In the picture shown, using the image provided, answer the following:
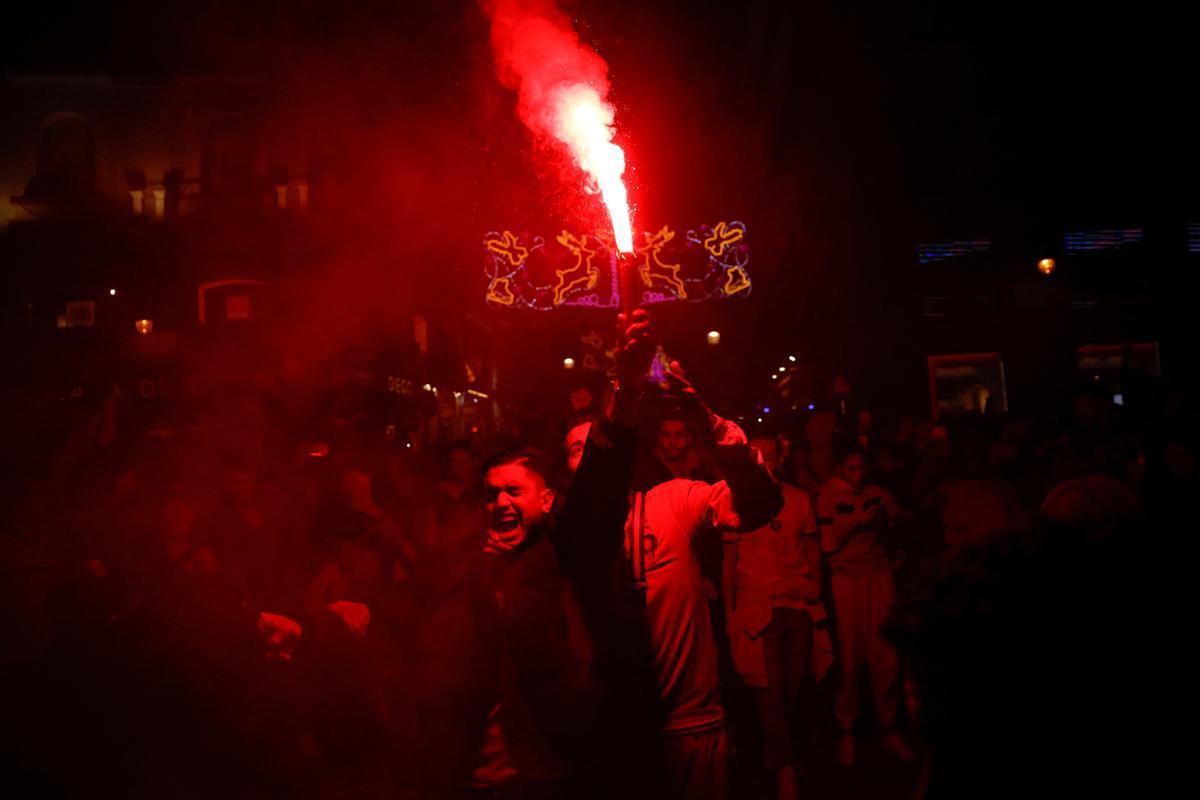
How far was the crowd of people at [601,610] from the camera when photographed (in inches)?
47.3

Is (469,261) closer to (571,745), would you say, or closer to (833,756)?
(833,756)

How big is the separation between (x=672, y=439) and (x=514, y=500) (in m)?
1.59

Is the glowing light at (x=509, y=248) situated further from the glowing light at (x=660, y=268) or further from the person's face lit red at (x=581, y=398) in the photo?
the person's face lit red at (x=581, y=398)

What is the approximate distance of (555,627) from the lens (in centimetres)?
298

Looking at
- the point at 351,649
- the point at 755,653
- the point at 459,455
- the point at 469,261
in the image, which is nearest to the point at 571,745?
the point at 351,649

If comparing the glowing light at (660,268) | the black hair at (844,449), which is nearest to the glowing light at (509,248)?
the glowing light at (660,268)

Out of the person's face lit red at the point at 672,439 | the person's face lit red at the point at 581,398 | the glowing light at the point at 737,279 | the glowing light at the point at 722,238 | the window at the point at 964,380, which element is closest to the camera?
the person's face lit red at the point at 672,439

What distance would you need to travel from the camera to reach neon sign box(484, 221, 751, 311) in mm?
8703

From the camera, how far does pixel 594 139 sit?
361 cm

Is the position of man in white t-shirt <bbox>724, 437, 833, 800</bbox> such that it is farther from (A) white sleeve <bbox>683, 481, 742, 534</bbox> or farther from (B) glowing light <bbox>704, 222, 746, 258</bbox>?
(B) glowing light <bbox>704, 222, 746, 258</bbox>

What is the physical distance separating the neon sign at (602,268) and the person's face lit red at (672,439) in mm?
3761

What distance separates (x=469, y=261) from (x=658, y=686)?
42.7 feet

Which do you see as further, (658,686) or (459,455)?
(459,455)

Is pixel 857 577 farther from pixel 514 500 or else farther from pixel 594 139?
pixel 594 139
